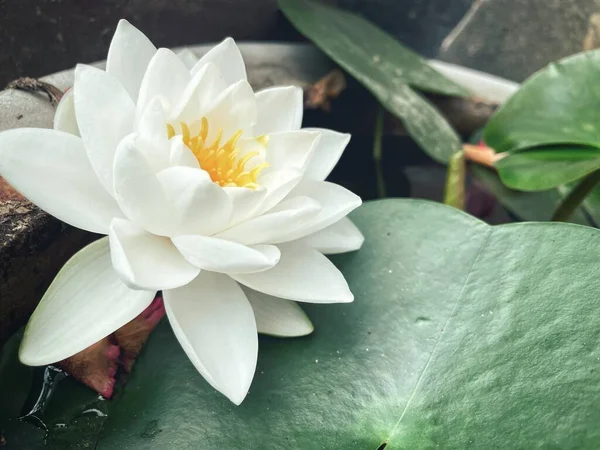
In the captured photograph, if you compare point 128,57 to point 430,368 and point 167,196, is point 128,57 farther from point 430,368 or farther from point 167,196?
point 430,368

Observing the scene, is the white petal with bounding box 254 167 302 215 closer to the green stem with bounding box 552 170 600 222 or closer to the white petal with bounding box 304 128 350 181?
the white petal with bounding box 304 128 350 181

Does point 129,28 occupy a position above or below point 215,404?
above

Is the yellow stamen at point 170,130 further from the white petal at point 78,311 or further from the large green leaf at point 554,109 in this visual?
the large green leaf at point 554,109

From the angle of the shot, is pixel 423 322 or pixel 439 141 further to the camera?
pixel 439 141

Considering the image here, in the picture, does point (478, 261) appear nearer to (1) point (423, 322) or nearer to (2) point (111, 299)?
(1) point (423, 322)

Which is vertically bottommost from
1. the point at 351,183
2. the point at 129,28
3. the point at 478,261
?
the point at 351,183

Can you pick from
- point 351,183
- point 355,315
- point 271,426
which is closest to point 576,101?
point 351,183

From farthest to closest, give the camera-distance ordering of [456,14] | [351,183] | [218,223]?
[456,14] → [351,183] → [218,223]
